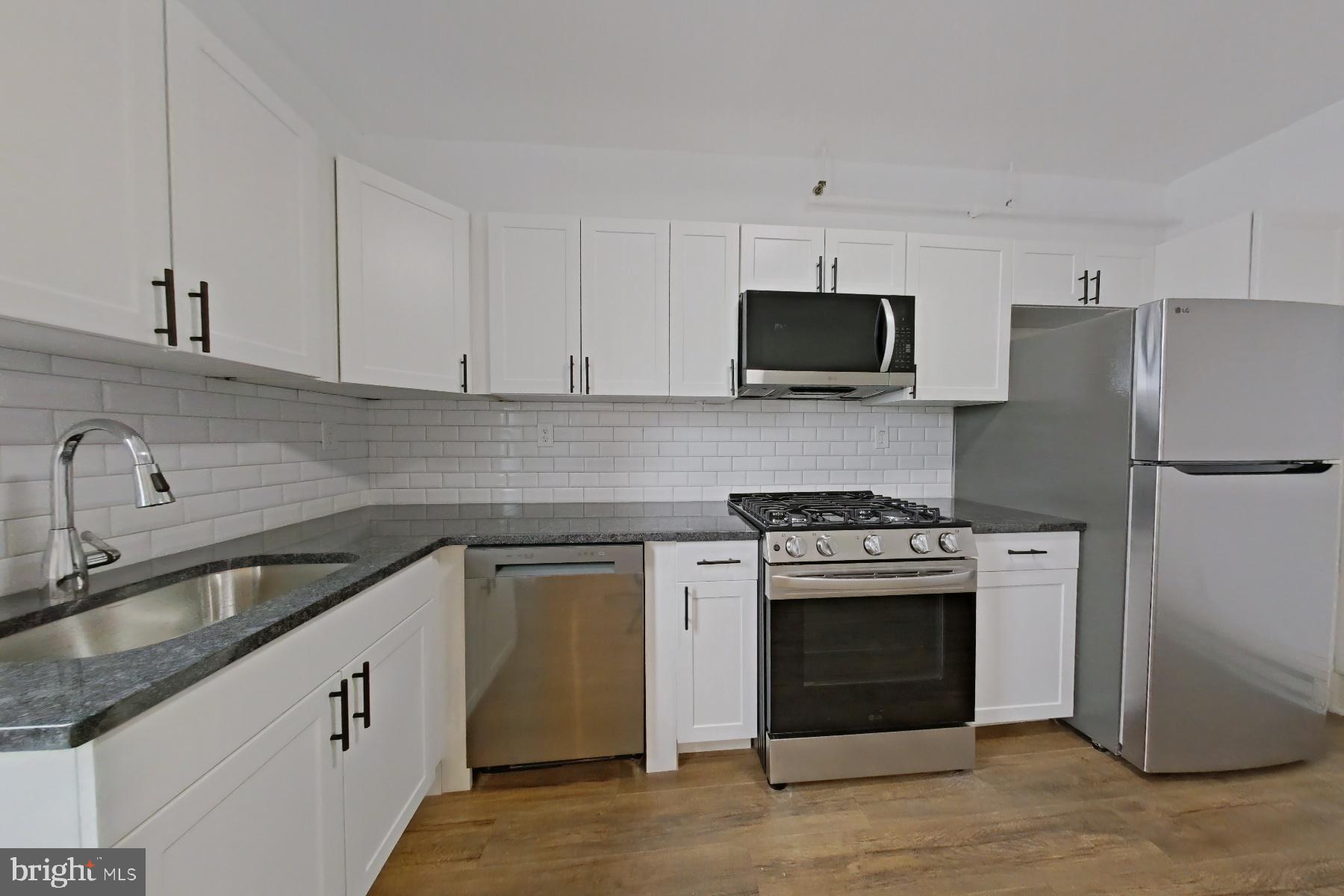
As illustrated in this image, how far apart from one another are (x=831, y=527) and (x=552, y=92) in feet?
7.21

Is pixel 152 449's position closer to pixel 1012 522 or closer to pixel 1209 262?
pixel 1012 522

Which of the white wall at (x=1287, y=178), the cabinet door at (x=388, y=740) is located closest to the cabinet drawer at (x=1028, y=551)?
the white wall at (x=1287, y=178)

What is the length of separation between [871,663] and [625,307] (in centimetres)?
182

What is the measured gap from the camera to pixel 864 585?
1831 millimetres

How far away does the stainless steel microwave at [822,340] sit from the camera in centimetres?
212

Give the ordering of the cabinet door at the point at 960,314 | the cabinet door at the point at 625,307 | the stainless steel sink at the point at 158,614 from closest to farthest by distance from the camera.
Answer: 1. the stainless steel sink at the point at 158,614
2. the cabinet door at the point at 625,307
3. the cabinet door at the point at 960,314

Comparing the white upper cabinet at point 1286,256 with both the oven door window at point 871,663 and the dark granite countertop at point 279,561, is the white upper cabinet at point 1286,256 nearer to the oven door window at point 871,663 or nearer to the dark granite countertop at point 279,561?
the dark granite countertop at point 279,561

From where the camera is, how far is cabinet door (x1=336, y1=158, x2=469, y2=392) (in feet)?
5.68

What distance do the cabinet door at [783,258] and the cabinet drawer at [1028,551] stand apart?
1.40 metres

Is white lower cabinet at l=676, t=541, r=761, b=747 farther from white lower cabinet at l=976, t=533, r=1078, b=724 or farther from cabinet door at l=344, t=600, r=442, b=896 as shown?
white lower cabinet at l=976, t=533, r=1078, b=724

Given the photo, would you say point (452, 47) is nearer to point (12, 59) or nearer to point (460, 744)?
point (12, 59)

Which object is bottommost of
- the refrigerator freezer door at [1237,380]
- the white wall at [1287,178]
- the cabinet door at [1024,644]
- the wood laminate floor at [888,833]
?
the wood laminate floor at [888,833]

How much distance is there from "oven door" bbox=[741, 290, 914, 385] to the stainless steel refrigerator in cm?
86

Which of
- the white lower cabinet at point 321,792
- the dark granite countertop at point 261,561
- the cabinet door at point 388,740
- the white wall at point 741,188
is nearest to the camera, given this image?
the dark granite countertop at point 261,561
